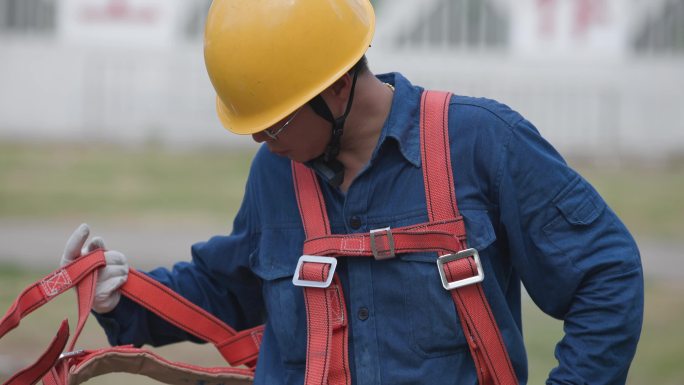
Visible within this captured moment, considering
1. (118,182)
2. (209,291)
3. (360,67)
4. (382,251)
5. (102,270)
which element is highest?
(360,67)

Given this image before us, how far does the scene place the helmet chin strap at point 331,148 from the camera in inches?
106

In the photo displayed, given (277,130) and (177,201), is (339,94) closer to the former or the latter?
(277,130)

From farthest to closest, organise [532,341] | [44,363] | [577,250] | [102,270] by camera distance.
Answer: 1. [532,341]
2. [102,270]
3. [44,363]
4. [577,250]

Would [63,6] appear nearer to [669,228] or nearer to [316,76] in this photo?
[669,228]

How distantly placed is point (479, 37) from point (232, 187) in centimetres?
489

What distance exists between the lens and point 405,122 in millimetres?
2691

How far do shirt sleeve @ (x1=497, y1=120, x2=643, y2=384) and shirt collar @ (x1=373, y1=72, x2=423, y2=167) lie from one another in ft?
0.73

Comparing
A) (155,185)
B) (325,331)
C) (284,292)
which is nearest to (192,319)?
(284,292)

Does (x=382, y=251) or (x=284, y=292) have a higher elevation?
(x=382, y=251)

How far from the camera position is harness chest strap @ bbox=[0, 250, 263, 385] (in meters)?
2.92

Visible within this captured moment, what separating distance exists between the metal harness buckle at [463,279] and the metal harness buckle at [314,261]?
0.86 feet

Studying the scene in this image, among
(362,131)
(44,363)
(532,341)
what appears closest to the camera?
(362,131)

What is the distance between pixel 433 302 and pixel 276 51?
72 cm

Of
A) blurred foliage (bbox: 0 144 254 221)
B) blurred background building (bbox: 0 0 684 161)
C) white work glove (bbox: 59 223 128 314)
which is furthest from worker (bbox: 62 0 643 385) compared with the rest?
blurred background building (bbox: 0 0 684 161)
